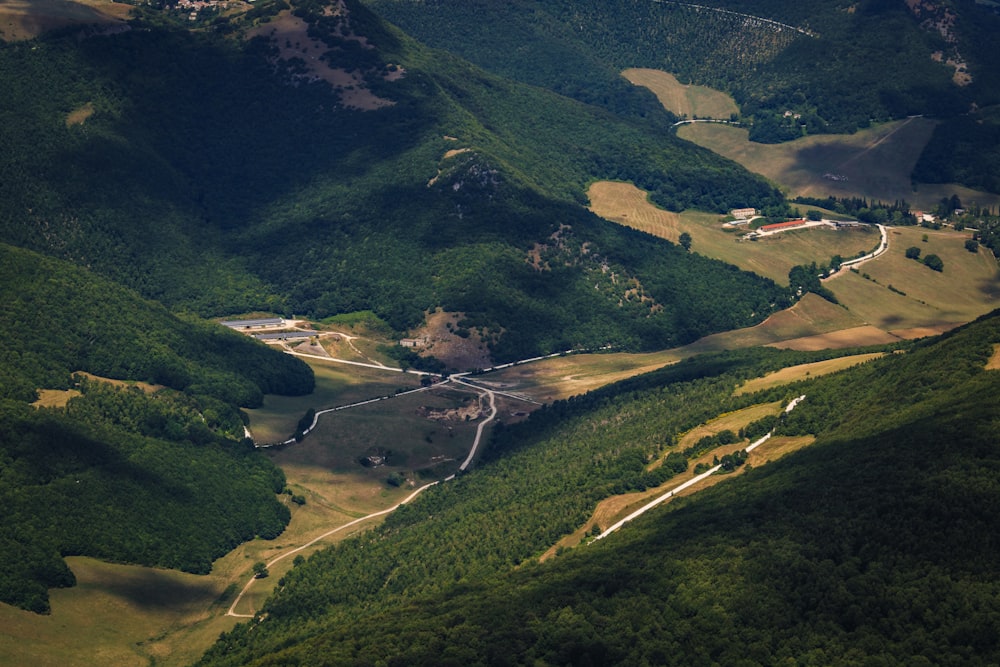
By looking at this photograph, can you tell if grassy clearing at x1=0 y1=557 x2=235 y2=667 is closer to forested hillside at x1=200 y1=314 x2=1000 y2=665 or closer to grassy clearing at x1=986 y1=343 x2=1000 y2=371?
forested hillside at x1=200 y1=314 x2=1000 y2=665

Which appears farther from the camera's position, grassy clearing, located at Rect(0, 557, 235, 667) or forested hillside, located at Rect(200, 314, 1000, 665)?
grassy clearing, located at Rect(0, 557, 235, 667)

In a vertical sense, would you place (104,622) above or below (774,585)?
below

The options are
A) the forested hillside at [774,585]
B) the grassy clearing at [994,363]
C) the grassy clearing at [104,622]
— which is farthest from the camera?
the grassy clearing at [994,363]

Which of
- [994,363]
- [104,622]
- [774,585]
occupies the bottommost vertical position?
[104,622]

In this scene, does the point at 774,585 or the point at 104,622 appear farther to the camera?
the point at 104,622

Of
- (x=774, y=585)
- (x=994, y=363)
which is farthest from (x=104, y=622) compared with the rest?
(x=994, y=363)

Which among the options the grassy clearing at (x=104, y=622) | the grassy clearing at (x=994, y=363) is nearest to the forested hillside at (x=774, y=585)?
the grassy clearing at (x=994, y=363)

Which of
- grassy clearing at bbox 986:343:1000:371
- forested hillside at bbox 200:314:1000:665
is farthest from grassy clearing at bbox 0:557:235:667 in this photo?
grassy clearing at bbox 986:343:1000:371

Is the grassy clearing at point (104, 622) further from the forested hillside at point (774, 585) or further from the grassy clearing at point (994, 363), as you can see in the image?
the grassy clearing at point (994, 363)

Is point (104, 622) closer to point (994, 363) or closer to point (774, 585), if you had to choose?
point (774, 585)

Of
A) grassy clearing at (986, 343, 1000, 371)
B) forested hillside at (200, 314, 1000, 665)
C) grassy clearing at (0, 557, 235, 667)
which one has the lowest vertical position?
grassy clearing at (0, 557, 235, 667)

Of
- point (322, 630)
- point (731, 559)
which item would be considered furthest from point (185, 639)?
point (731, 559)

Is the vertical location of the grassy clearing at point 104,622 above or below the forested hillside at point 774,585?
below
